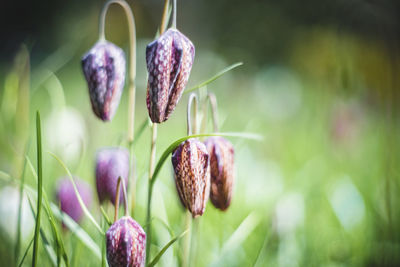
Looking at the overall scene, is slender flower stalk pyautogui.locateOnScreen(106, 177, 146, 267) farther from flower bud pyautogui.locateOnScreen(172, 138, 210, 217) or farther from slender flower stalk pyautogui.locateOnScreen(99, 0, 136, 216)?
slender flower stalk pyautogui.locateOnScreen(99, 0, 136, 216)

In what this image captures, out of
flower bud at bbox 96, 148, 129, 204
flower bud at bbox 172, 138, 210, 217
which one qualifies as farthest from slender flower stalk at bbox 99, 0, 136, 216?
flower bud at bbox 172, 138, 210, 217

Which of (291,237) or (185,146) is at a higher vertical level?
(185,146)

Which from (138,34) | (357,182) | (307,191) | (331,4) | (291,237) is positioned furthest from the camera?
(138,34)

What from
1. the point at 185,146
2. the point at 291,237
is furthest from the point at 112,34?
the point at 185,146

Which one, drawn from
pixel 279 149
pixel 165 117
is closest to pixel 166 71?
Result: pixel 165 117

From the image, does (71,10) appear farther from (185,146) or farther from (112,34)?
(185,146)

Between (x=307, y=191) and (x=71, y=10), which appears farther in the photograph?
(x=71, y=10)

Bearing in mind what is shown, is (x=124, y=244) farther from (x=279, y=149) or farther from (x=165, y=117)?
(x=279, y=149)
